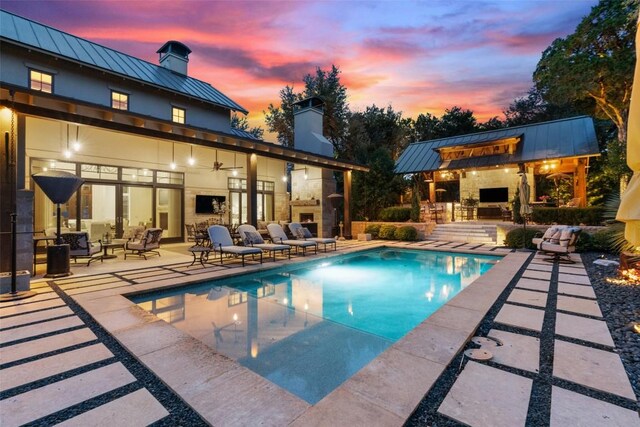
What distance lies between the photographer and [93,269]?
7.18m

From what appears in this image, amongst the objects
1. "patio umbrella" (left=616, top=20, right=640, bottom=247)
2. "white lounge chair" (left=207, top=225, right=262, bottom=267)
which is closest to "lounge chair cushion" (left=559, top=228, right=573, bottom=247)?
"patio umbrella" (left=616, top=20, right=640, bottom=247)

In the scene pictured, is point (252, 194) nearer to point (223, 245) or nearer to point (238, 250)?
point (223, 245)

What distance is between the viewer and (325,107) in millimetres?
24141

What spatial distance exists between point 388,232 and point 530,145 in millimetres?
9078

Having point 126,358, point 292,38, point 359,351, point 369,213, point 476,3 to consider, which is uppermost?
point 476,3

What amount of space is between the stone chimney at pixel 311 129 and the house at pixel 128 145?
72 millimetres

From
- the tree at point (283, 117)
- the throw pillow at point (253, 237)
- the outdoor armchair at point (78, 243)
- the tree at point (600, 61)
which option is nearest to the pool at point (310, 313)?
the throw pillow at point (253, 237)

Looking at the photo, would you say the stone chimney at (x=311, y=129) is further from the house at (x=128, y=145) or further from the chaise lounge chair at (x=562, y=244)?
the chaise lounge chair at (x=562, y=244)

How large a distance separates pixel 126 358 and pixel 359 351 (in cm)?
239

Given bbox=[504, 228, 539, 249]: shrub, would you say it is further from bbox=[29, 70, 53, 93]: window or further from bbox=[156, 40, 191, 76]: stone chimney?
bbox=[29, 70, 53, 93]: window

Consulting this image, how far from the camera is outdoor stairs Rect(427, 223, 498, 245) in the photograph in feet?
41.7

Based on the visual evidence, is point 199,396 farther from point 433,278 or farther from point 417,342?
point 433,278

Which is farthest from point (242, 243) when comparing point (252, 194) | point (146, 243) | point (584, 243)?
point (584, 243)

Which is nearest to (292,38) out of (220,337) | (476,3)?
(476,3)
